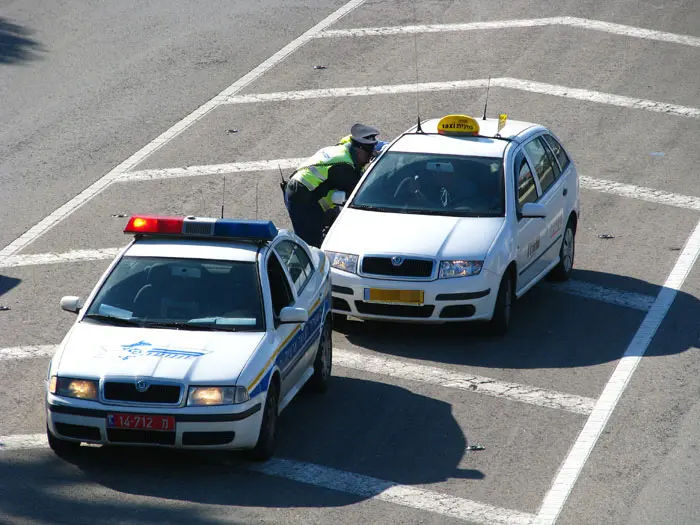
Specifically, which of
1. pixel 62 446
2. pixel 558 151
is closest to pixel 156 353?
pixel 62 446

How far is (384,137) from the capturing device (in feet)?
63.6

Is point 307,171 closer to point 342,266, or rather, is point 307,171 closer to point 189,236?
point 342,266

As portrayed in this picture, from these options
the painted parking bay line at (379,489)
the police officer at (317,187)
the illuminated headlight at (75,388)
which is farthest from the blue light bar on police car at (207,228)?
the police officer at (317,187)

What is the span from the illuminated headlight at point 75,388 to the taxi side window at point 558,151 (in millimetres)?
7307

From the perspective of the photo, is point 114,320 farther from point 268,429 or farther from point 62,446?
point 268,429

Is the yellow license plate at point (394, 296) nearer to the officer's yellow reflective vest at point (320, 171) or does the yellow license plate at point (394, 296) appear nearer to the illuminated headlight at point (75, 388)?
the officer's yellow reflective vest at point (320, 171)

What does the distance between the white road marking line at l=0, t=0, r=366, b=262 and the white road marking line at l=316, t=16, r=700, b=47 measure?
2.32 feet

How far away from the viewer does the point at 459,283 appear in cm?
1280

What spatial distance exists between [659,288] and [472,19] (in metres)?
11.1

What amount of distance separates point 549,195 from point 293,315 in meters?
5.16

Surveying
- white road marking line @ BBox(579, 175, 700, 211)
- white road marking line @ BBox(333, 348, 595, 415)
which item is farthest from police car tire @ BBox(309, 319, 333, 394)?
white road marking line @ BBox(579, 175, 700, 211)

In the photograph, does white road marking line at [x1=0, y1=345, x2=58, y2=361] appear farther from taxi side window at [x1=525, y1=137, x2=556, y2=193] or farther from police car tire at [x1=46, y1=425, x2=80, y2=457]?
taxi side window at [x1=525, y1=137, x2=556, y2=193]

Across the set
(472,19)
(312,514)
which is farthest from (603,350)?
(472,19)

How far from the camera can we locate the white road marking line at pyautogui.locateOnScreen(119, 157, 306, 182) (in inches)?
713
